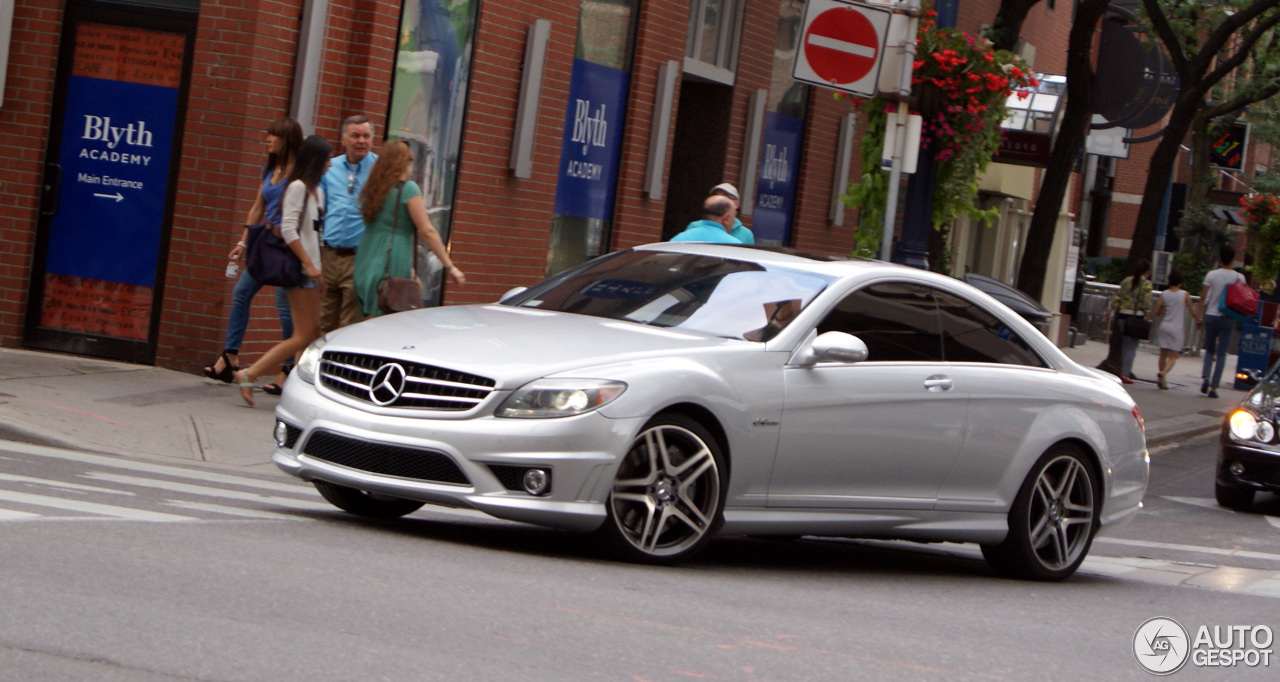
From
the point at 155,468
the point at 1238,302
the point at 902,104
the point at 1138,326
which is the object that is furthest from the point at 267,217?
the point at 1238,302

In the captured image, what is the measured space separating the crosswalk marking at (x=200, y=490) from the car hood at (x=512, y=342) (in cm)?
102

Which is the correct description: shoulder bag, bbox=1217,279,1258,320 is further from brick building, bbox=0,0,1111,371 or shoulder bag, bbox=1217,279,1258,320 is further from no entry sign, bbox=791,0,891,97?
no entry sign, bbox=791,0,891,97

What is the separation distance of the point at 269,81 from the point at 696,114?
7.39m

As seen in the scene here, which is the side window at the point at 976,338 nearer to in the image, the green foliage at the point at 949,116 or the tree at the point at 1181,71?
the green foliage at the point at 949,116

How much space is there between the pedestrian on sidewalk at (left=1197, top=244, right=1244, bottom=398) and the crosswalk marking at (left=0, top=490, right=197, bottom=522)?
20.4 m

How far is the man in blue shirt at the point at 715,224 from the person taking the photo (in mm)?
11242

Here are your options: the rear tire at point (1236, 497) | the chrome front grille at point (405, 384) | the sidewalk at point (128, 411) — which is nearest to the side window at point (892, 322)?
the chrome front grille at point (405, 384)

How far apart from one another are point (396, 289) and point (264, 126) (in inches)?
94.8

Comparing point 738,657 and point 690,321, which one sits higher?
point 690,321

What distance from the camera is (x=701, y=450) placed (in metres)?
7.05

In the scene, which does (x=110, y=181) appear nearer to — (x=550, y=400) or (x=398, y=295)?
(x=398, y=295)

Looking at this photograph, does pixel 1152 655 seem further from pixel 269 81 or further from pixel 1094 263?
pixel 1094 263

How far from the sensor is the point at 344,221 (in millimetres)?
11609

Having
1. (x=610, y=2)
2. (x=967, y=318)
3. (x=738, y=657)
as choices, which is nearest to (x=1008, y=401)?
(x=967, y=318)
